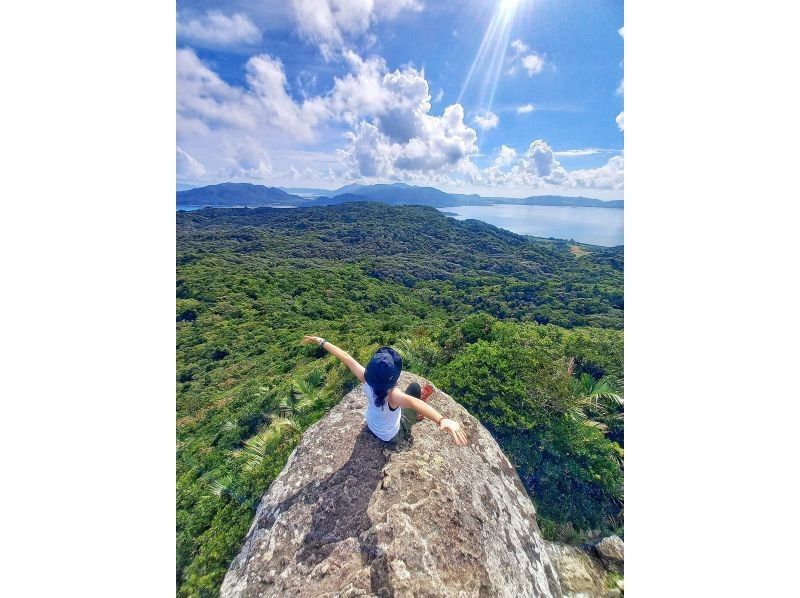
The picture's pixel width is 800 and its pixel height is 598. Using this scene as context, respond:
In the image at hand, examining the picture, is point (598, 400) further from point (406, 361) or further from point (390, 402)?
point (390, 402)

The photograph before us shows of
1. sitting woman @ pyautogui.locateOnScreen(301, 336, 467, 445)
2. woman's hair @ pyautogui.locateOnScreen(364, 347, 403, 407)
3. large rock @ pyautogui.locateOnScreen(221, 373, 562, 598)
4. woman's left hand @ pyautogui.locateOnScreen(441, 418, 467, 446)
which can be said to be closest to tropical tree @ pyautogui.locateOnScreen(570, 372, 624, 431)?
large rock @ pyautogui.locateOnScreen(221, 373, 562, 598)

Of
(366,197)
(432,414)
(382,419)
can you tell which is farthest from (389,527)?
(366,197)

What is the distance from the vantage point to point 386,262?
118 ft

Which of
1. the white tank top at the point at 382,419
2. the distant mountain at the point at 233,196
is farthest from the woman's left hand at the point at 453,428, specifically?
the distant mountain at the point at 233,196

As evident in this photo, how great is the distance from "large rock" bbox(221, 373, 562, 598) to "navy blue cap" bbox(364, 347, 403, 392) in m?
0.95

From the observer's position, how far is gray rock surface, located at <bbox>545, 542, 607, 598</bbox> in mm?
3547

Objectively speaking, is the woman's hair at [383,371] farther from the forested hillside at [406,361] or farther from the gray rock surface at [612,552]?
the gray rock surface at [612,552]

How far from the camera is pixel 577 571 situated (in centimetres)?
378

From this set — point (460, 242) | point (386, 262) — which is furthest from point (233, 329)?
point (460, 242)

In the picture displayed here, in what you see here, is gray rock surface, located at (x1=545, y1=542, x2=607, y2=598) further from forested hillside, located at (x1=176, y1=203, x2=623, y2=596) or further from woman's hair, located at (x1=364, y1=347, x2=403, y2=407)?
woman's hair, located at (x1=364, y1=347, x2=403, y2=407)

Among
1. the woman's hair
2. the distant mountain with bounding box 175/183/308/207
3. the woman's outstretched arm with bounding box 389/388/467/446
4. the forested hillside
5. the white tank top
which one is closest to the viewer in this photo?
the woman's outstretched arm with bounding box 389/388/467/446

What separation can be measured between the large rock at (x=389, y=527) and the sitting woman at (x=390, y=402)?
0.19 m

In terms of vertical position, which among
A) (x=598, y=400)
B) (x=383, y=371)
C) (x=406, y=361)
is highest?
(x=383, y=371)

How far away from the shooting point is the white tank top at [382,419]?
273 cm
